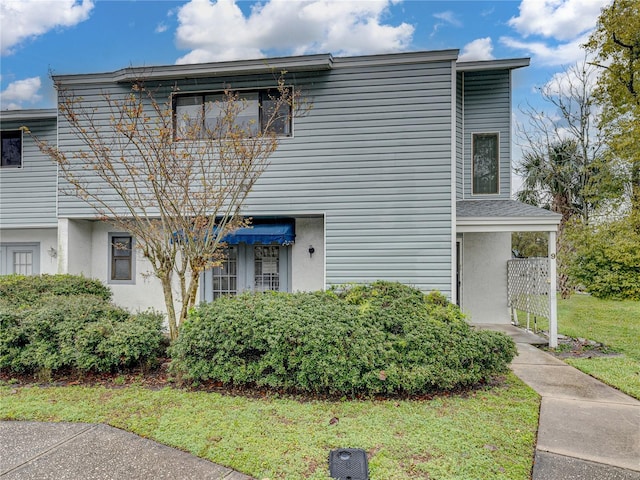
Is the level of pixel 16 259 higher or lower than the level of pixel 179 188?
lower

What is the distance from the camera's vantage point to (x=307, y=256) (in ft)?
30.8

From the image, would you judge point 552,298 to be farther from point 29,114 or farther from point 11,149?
point 11,149

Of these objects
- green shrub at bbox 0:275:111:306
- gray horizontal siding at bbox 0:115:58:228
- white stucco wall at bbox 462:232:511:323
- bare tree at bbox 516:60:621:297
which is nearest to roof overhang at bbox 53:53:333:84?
gray horizontal siding at bbox 0:115:58:228

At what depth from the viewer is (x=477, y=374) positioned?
484 centimetres

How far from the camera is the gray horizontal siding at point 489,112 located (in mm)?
9836

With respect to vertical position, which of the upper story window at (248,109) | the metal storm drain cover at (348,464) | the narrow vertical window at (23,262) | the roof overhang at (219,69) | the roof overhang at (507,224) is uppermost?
the roof overhang at (219,69)

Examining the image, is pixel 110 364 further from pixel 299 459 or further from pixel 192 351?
pixel 299 459

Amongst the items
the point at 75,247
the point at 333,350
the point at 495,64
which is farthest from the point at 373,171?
the point at 75,247

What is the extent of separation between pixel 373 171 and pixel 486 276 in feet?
13.7

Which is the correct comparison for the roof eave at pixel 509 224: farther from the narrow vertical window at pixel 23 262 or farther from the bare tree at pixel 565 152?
the narrow vertical window at pixel 23 262

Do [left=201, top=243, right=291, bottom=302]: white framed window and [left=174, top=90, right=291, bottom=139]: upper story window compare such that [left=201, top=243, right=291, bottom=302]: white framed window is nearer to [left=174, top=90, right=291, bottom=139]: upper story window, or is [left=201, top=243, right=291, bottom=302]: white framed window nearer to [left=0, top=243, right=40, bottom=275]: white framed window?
[left=174, top=90, right=291, bottom=139]: upper story window

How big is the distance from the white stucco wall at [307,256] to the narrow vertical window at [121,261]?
412 cm

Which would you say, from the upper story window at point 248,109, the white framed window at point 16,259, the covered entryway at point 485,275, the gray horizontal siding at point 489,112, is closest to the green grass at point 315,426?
the covered entryway at point 485,275

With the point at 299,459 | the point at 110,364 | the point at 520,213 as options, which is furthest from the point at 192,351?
the point at 520,213
